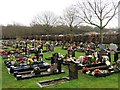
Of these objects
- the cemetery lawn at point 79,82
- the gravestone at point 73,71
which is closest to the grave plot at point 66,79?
the gravestone at point 73,71

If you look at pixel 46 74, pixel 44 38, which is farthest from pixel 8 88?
pixel 44 38

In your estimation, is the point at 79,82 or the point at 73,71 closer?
the point at 79,82

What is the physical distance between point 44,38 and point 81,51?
1027 inches

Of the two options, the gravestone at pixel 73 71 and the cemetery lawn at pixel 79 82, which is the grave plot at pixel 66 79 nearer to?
the gravestone at pixel 73 71

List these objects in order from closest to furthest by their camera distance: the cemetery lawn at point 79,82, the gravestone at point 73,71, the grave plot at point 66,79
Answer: the cemetery lawn at point 79,82, the grave plot at point 66,79, the gravestone at point 73,71

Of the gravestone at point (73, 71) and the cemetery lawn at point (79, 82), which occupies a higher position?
the gravestone at point (73, 71)

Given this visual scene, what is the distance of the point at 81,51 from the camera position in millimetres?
19094

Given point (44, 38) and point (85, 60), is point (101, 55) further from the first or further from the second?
point (44, 38)

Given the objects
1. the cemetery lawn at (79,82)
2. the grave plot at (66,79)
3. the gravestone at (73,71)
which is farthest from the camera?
the gravestone at (73,71)

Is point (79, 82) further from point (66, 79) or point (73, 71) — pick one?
point (66, 79)

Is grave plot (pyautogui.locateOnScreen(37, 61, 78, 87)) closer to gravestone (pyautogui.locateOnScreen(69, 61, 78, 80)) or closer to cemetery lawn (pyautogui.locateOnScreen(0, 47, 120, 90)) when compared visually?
gravestone (pyautogui.locateOnScreen(69, 61, 78, 80))

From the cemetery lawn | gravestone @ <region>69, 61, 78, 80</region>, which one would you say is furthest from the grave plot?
the cemetery lawn

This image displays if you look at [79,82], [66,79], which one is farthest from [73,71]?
[79,82]

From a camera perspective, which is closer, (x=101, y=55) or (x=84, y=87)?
(x=84, y=87)
